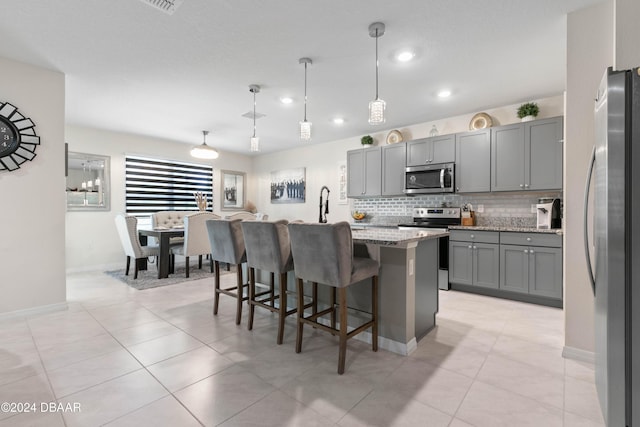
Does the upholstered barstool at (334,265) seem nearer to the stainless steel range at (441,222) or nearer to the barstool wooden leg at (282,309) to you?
the barstool wooden leg at (282,309)

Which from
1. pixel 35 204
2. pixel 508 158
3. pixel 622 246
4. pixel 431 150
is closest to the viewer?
→ pixel 622 246

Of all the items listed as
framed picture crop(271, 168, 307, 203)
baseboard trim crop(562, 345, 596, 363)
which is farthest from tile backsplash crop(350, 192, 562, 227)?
baseboard trim crop(562, 345, 596, 363)

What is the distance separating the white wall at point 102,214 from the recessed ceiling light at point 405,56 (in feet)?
15.5

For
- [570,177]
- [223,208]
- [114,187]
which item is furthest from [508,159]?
[114,187]

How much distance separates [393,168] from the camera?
4953 millimetres

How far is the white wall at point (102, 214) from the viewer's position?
204 inches

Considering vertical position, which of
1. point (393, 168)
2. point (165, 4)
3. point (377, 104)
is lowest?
point (393, 168)

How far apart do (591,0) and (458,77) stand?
1269mm

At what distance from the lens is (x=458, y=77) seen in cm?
329

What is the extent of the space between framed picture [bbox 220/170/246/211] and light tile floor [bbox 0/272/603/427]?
4514mm

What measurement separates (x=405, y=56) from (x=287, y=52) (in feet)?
3.57

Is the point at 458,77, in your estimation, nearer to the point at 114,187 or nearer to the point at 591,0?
the point at 591,0

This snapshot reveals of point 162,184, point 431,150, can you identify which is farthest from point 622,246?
point 162,184

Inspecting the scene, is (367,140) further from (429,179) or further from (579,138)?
(579,138)
